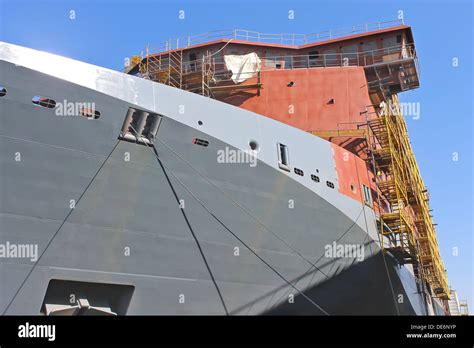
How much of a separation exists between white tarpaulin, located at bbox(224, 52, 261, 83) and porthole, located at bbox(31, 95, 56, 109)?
9.02 metres

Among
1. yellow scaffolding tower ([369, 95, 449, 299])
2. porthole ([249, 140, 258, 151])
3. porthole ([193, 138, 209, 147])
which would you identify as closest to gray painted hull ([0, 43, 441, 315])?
porthole ([193, 138, 209, 147])

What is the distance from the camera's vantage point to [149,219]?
10891 mm

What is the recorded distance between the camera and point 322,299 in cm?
1342

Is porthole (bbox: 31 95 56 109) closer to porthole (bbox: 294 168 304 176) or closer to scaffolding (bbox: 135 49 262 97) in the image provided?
porthole (bbox: 294 168 304 176)

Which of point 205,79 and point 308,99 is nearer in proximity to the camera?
point 308,99

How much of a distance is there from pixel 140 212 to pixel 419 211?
16.3m

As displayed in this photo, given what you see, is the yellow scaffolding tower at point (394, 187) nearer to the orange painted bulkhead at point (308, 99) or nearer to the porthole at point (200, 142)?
the orange painted bulkhead at point (308, 99)

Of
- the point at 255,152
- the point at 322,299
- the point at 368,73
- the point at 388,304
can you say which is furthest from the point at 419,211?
the point at 255,152

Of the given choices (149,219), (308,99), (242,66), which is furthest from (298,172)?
(242,66)

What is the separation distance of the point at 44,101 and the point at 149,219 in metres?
3.06

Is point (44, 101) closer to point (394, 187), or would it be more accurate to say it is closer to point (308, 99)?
point (308, 99)

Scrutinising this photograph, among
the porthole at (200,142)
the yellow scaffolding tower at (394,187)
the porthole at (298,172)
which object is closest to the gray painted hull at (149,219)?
the porthole at (200,142)

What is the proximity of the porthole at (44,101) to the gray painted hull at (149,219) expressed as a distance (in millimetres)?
90

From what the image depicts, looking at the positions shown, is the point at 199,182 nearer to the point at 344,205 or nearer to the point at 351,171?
the point at 344,205
